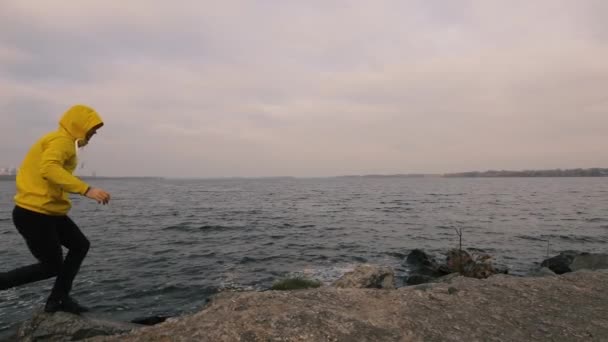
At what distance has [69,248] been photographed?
477 centimetres

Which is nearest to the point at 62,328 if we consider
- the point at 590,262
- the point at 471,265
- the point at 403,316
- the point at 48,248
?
the point at 48,248

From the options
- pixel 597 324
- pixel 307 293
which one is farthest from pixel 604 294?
pixel 307 293

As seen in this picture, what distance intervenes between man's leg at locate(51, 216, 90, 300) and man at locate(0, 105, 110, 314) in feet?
0.04

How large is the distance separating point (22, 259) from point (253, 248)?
9314 millimetres

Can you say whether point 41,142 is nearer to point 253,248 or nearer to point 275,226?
point 253,248

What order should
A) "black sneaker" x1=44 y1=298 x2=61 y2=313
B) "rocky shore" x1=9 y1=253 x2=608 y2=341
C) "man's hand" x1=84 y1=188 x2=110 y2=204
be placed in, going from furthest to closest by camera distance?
1. "black sneaker" x1=44 y1=298 x2=61 y2=313
2. "rocky shore" x1=9 y1=253 x2=608 y2=341
3. "man's hand" x1=84 y1=188 x2=110 y2=204

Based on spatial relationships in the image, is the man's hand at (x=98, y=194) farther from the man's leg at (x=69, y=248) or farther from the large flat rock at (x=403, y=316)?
the large flat rock at (x=403, y=316)

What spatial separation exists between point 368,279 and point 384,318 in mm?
4436

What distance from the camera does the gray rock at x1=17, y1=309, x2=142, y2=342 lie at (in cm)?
479

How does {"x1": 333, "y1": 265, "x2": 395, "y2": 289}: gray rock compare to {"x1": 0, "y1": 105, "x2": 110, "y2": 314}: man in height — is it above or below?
below

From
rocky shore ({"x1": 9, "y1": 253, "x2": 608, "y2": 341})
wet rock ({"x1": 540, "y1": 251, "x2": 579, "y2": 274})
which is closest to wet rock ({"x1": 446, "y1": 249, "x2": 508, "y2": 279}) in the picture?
wet rock ({"x1": 540, "y1": 251, "x2": 579, "y2": 274})

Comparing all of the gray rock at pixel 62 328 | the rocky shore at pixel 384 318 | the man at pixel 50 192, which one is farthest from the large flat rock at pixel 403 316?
the man at pixel 50 192

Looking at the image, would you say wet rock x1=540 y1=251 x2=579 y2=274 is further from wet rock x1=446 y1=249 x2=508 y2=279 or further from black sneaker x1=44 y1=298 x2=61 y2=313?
black sneaker x1=44 y1=298 x2=61 y2=313

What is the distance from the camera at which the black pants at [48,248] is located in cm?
422
